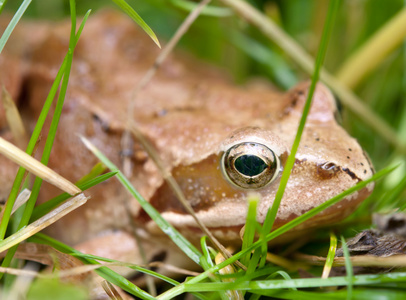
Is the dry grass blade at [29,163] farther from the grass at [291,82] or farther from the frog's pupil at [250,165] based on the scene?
the frog's pupil at [250,165]

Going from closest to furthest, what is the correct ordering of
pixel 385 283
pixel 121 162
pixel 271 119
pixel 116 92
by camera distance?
pixel 385 283, pixel 271 119, pixel 121 162, pixel 116 92

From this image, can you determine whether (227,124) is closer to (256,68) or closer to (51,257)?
(51,257)

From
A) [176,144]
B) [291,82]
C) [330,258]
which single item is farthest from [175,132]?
[291,82]

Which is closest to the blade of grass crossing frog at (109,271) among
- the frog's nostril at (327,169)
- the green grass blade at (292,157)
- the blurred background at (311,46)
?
the green grass blade at (292,157)

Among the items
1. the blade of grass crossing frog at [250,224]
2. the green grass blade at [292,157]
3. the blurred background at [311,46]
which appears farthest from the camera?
the blurred background at [311,46]

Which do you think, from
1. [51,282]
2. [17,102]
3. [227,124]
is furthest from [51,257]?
[17,102]

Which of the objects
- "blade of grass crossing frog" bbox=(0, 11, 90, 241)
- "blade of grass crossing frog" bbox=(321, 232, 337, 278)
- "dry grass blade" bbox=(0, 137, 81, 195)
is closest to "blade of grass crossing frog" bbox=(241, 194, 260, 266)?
"blade of grass crossing frog" bbox=(321, 232, 337, 278)

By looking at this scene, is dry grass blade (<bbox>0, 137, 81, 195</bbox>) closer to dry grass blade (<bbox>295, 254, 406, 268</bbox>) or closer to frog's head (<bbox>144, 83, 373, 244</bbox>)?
frog's head (<bbox>144, 83, 373, 244</bbox>)
